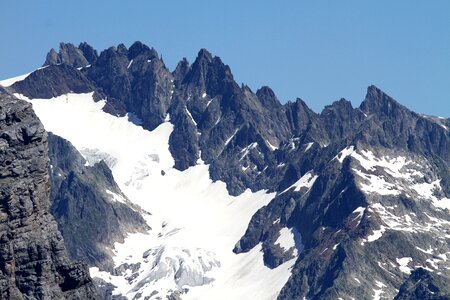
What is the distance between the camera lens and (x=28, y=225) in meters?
91.9

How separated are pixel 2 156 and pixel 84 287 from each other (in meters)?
9.67

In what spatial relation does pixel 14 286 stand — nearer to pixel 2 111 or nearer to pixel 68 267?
pixel 68 267

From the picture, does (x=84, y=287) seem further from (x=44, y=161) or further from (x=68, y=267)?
(x=44, y=161)

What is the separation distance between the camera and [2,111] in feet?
308

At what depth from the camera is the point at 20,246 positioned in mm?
90438

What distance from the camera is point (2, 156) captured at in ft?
300

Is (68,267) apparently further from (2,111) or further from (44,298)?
(2,111)

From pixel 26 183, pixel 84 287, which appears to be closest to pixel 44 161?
pixel 26 183

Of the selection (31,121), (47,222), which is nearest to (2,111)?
(31,121)

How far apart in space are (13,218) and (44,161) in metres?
4.58

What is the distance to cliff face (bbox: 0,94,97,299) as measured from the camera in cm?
9006

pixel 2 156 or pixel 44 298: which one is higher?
pixel 2 156

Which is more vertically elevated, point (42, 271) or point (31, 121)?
point (31, 121)

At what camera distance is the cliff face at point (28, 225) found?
90062 mm
